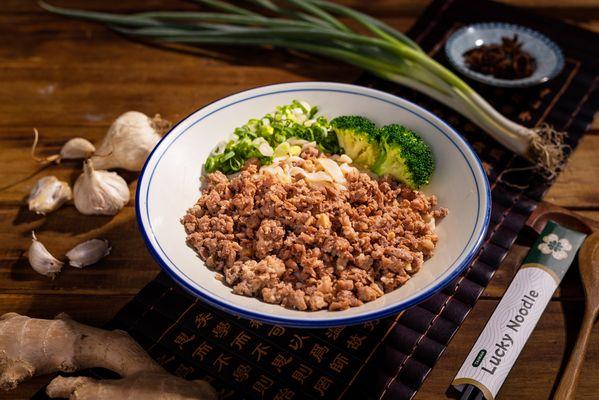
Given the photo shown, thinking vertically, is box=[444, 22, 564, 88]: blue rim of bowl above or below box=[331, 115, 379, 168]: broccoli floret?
above

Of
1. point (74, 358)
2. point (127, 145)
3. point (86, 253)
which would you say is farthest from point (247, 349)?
point (127, 145)

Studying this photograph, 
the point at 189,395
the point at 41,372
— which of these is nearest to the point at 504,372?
the point at 189,395

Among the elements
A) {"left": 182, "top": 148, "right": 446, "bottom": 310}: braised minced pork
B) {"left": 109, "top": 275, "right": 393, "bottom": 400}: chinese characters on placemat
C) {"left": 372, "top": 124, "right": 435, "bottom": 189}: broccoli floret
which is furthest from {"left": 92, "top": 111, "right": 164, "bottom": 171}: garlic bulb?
{"left": 372, "top": 124, "right": 435, "bottom": 189}: broccoli floret

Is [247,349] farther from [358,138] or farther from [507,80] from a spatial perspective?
[507,80]

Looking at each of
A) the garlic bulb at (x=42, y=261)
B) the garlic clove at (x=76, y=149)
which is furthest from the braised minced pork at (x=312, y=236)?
the garlic clove at (x=76, y=149)

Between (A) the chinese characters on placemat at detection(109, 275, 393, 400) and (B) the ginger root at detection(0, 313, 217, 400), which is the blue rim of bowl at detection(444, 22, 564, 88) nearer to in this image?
(A) the chinese characters on placemat at detection(109, 275, 393, 400)

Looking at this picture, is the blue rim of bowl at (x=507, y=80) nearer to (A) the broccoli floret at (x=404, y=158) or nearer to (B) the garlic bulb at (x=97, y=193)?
(A) the broccoli floret at (x=404, y=158)

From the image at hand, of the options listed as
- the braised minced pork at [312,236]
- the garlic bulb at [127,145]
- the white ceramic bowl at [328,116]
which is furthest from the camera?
the garlic bulb at [127,145]
